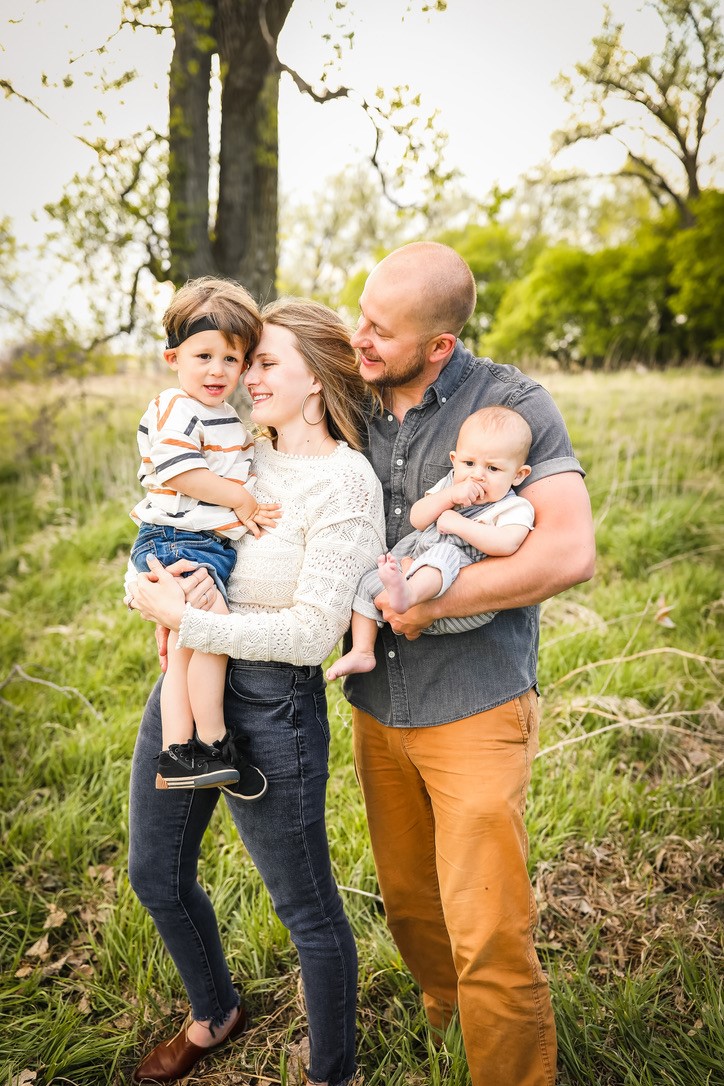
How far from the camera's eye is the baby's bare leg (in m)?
1.64

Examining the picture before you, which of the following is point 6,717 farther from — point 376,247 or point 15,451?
point 376,247

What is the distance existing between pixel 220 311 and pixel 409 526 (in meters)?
0.77

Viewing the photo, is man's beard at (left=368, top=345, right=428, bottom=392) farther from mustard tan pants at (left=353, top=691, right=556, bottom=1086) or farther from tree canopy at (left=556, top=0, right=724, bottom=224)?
tree canopy at (left=556, top=0, right=724, bottom=224)

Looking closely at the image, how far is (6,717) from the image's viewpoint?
12.2 ft

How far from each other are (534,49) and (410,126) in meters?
0.81

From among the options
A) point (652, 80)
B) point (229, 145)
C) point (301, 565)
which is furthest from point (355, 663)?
point (652, 80)

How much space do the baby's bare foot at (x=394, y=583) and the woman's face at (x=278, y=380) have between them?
0.51 metres

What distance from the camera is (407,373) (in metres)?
1.94

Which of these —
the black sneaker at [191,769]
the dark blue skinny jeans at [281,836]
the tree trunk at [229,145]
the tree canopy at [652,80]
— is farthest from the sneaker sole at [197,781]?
the tree canopy at [652,80]

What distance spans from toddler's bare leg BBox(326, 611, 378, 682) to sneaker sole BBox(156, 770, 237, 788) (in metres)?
0.34

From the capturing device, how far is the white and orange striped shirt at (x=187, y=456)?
1.91m

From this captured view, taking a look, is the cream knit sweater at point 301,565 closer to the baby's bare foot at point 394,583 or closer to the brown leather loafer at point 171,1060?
the baby's bare foot at point 394,583

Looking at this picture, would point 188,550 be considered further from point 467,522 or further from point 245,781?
point 467,522

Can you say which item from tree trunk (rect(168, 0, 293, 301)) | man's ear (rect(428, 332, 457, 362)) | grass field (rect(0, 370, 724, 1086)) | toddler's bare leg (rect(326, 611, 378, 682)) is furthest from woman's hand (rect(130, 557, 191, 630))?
tree trunk (rect(168, 0, 293, 301))
